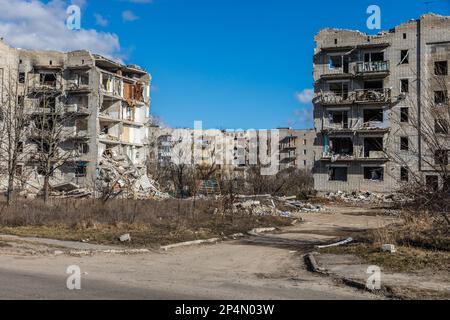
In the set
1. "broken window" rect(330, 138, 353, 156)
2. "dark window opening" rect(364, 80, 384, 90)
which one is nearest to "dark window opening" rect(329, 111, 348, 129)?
"broken window" rect(330, 138, 353, 156)

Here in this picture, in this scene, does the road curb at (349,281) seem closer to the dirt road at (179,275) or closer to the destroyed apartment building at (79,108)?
the dirt road at (179,275)

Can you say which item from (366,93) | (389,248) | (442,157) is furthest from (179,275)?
(366,93)

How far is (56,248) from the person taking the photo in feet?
50.5

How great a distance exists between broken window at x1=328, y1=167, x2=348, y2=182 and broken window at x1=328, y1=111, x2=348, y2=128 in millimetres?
4687

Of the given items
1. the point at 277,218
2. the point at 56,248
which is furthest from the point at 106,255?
the point at 277,218

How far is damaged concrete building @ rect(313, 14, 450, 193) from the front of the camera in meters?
52.4

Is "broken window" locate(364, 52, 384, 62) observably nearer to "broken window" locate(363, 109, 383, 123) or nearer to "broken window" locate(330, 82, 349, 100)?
"broken window" locate(330, 82, 349, 100)

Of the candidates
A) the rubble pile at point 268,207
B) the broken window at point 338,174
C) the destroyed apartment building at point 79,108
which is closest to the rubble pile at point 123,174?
the destroyed apartment building at point 79,108

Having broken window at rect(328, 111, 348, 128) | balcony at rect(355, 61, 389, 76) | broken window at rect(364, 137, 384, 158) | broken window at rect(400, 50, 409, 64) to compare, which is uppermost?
broken window at rect(400, 50, 409, 64)

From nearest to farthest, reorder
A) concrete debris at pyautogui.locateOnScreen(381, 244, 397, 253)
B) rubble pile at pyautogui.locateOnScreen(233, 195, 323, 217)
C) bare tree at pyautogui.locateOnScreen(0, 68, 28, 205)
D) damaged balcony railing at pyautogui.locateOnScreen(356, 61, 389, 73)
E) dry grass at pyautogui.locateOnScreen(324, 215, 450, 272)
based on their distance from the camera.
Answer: dry grass at pyautogui.locateOnScreen(324, 215, 450, 272) → concrete debris at pyautogui.locateOnScreen(381, 244, 397, 253) → rubble pile at pyautogui.locateOnScreen(233, 195, 323, 217) → bare tree at pyautogui.locateOnScreen(0, 68, 28, 205) → damaged balcony railing at pyautogui.locateOnScreen(356, 61, 389, 73)

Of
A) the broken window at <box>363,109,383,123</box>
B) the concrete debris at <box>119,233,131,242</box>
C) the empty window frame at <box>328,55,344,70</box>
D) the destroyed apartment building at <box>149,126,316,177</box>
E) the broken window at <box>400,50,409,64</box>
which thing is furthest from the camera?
the destroyed apartment building at <box>149,126,316,177</box>

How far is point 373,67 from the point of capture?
5381cm

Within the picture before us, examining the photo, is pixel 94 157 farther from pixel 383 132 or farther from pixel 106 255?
pixel 106 255

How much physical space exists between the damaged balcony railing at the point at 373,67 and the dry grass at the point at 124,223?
31.6 metres
